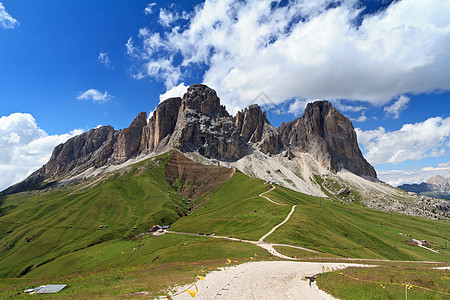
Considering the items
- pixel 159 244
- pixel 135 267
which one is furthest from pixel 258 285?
pixel 159 244

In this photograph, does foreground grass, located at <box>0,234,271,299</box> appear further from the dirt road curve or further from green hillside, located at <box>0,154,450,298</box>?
the dirt road curve

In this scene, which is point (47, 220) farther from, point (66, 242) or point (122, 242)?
point (122, 242)

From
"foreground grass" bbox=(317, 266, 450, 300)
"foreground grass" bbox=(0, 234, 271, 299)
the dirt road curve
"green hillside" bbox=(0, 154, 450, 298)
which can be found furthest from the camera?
"green hillside" bbox=(0, 154, 450, 298)

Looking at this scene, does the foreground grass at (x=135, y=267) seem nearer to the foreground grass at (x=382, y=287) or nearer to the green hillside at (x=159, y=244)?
the green hillside at (x=159, y=244)

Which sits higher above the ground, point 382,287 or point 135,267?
point 382,287

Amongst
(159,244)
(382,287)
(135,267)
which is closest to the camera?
(382,287)

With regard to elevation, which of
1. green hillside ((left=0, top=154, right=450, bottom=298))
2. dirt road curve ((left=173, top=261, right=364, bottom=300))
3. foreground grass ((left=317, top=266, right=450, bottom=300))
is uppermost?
foreground grass ((left=317, top=266, right=450, bottom=300))

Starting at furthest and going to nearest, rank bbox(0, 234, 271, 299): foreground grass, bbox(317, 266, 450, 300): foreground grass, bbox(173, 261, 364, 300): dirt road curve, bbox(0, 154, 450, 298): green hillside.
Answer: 1. bbox(0, 154, 450, 298): green hillside
2. bbox(0, 234, 271, 299): foreground grass
3. bbox(173, 261, 364, 300): dirt road curve
4. bbox(317, 266, 450, 300): foreground grass

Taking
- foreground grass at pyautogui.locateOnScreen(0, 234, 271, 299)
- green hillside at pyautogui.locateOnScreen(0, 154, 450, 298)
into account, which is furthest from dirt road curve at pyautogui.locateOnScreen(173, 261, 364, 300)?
green hillside at pyautogui.locateOnScreen(0, 154, 450, 298)

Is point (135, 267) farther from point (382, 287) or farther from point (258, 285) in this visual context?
point (382, 287)

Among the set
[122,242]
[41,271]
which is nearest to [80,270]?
[122,242]

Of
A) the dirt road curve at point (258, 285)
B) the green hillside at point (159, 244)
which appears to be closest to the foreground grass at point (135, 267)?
the green hillside at point (159, 244)

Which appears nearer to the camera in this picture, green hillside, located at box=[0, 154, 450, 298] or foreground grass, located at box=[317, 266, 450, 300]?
foreground grass, located at box=[317, 266, 450, 300]

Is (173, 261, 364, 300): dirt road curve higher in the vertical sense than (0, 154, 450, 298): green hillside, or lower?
higher
